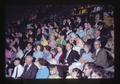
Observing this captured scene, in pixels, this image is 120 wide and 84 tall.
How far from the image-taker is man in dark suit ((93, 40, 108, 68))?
3.43 m

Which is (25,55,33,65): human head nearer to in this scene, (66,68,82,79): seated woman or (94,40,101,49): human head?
(66,68,82,79): seated woman

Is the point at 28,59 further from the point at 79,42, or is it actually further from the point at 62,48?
the point at 79,42

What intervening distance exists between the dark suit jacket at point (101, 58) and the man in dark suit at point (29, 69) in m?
0.69

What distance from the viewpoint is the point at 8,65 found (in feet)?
11.2

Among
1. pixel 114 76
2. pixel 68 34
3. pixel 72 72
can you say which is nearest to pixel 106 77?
pixel 114 76

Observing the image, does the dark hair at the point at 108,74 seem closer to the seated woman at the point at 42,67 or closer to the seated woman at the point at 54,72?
the seated woman at the point at 54,72

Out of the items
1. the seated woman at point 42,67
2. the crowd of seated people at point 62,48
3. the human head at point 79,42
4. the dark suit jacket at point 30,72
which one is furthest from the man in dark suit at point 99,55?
the dark suit jacket at point 30,72

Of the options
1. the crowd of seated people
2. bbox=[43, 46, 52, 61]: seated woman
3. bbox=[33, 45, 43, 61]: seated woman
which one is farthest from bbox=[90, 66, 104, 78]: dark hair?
bbox=[33, 45, 43, 61]: seated woman

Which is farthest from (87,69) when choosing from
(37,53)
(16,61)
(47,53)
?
(16,61)

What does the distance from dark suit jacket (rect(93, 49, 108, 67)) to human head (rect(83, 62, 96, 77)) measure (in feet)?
0.22

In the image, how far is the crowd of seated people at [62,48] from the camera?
135 inches

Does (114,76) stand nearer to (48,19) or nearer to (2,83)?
(48,19)

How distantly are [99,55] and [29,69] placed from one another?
0.80m

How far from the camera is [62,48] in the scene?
11.3 ft
